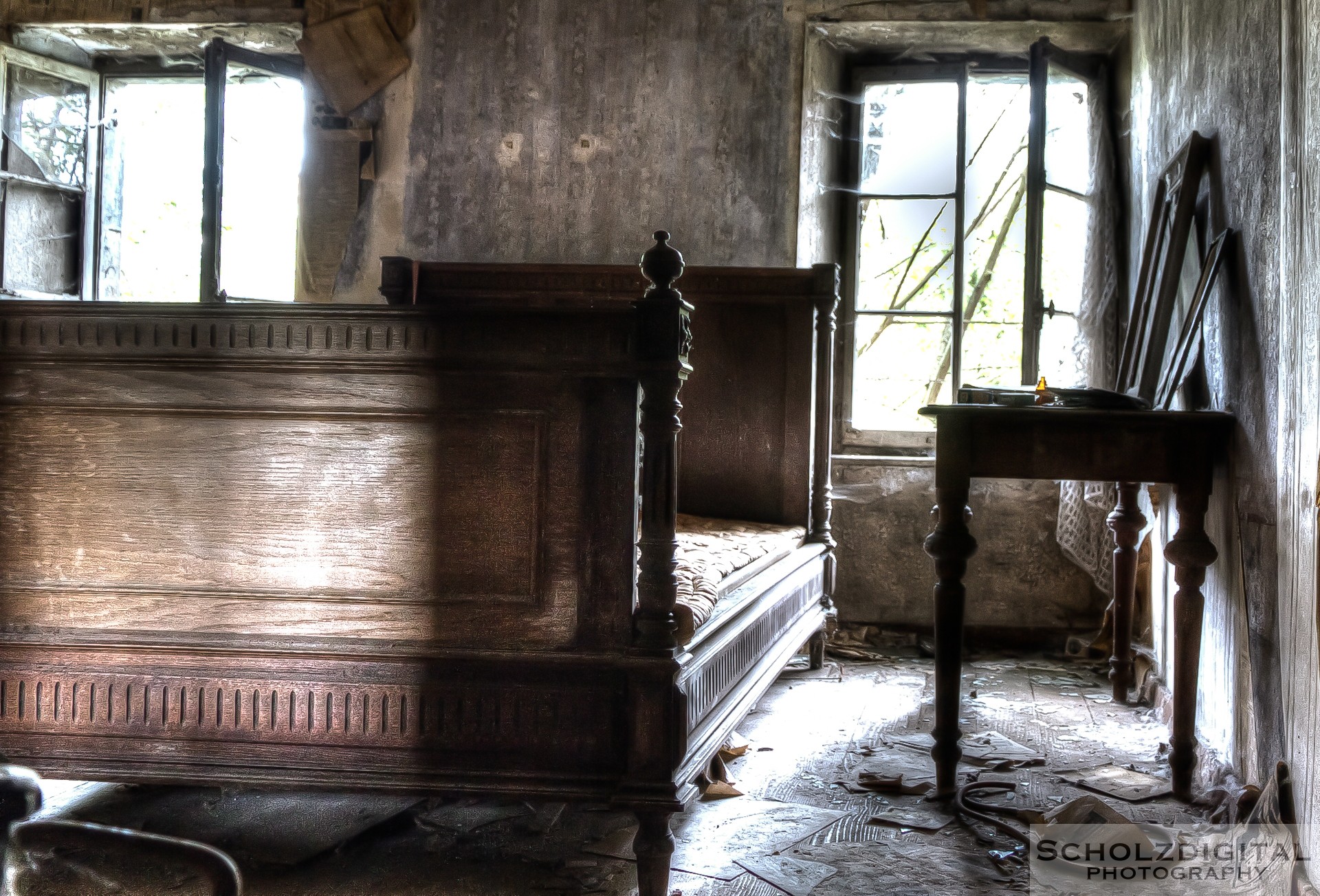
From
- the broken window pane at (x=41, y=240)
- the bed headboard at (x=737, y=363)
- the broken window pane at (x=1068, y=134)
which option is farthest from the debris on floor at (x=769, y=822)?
the broken window pane at (x=41, y=240)

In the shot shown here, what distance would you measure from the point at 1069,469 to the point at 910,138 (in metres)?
2.95

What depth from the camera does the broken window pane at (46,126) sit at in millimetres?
5152

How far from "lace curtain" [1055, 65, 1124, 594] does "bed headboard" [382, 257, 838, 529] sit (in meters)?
1.29

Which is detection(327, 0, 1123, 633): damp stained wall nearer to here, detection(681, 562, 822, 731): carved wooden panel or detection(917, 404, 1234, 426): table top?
detection(681, 562, 822, 731): carved wooden panel

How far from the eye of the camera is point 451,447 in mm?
2006

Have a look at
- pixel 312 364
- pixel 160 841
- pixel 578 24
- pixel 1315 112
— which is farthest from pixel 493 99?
pixel 160 841

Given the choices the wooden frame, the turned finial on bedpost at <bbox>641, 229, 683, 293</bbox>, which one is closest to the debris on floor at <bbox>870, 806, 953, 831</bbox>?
the turned finial on bedpost at <bbox>641, 229, 683, 293</bbox>

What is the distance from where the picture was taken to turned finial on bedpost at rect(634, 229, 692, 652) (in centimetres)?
196

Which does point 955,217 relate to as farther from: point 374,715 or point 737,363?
point 374,715

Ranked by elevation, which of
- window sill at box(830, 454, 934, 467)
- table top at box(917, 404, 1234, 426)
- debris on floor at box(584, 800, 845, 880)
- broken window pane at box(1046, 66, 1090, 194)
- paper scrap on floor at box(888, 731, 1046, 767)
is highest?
broken window pane at box(1046, 66, 1090, 194)

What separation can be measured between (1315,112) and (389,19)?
4.14m

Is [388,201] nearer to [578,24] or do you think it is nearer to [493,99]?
[493,99]

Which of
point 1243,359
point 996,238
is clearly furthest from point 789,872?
point 996,238

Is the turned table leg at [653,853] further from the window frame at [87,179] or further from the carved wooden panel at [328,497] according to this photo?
the window frame at [87,179]
